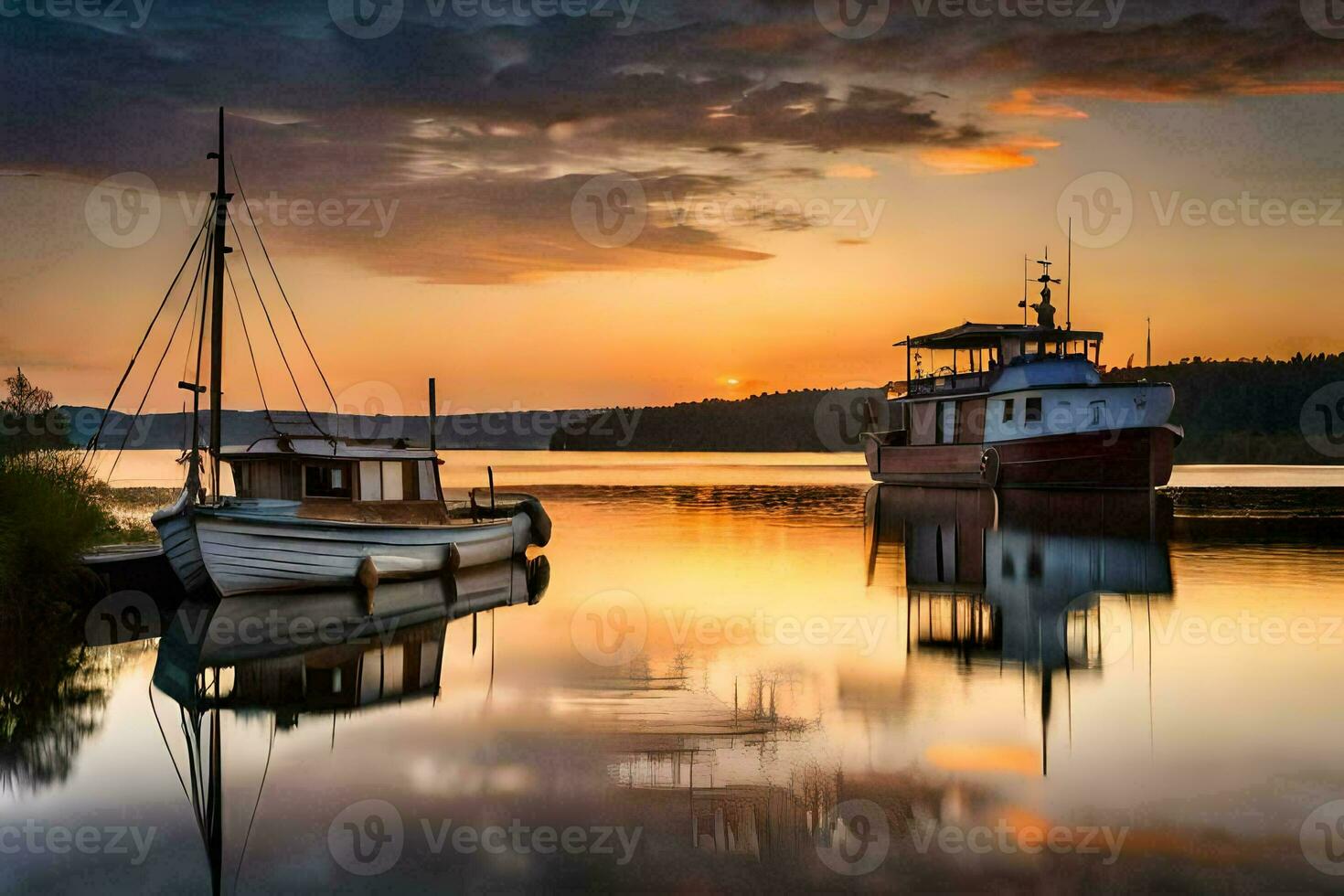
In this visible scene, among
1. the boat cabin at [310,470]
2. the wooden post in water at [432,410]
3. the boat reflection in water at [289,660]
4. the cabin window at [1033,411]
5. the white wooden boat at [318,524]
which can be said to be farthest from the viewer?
the cabin window at [1033,411]

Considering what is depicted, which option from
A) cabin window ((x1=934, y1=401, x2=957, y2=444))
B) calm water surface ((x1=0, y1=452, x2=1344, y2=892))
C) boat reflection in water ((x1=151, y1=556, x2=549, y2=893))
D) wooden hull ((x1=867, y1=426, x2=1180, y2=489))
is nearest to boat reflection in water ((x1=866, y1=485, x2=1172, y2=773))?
calm water surface ((x1=0, y1=452, x2=1344, y2=892))

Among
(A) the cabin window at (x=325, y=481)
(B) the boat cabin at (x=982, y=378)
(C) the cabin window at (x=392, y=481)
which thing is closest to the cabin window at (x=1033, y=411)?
(B) the boat cabin at (x=982, y=378)

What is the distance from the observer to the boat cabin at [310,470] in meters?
22.8

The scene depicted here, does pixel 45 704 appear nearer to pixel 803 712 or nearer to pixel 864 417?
pixel 803 712

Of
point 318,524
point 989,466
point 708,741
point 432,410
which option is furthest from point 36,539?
point 989,466

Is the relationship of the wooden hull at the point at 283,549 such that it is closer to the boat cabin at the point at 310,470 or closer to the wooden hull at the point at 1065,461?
the boat cabin at the point at 310,470

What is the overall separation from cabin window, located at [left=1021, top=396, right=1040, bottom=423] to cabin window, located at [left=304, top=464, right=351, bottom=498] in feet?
101

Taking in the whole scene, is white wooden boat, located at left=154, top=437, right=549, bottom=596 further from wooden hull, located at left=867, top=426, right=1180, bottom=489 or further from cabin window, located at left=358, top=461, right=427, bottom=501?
wooden hull, located at left=867, top=426, right=1180, bottom=489

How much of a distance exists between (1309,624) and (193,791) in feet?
56.9

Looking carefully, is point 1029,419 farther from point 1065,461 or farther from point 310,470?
point 310,470

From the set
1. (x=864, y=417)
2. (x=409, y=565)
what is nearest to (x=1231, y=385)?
(x=864, y=417)

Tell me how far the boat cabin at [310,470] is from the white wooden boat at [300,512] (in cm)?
2

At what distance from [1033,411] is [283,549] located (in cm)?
3300

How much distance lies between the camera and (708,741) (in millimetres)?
11445
